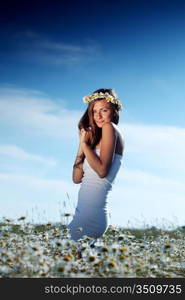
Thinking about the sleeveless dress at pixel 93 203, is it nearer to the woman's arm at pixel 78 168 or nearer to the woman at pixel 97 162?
the woman at pixel 97 162

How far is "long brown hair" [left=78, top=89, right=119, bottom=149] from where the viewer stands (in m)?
7.03

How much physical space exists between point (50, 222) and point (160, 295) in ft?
11.1

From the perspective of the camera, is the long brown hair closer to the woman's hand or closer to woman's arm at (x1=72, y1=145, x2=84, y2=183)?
the woman's hand

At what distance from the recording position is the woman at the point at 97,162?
22.5 ft

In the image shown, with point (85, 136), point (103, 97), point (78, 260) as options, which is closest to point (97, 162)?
point (85, 136)

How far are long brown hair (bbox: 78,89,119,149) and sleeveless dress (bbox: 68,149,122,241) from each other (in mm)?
144

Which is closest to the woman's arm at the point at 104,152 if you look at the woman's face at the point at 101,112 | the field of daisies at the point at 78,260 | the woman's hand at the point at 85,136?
the woman's hand at the point at 85,136

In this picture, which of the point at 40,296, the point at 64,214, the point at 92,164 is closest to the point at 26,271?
the point at 40,296

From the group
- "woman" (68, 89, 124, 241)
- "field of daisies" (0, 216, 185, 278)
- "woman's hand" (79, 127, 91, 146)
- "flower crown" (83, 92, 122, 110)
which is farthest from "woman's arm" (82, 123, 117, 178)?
"field of daisies" (0, 216, 185, 278)

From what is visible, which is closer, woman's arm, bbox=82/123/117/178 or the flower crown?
woman's arm, bbox=82/123/117/178

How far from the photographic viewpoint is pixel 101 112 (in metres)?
7.17

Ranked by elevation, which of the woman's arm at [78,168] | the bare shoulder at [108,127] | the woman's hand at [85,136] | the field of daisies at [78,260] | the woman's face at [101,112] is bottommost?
the field of daisies at [78,260]

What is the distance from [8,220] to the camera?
731cm

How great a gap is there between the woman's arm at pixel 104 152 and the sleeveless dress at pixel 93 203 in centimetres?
15
